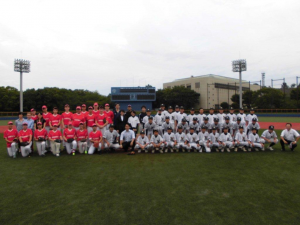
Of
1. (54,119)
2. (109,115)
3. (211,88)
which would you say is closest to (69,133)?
(54,119)

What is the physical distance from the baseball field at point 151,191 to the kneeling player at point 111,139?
1241mm

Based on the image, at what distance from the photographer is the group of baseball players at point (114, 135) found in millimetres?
7094

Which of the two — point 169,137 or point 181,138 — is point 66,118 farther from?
point 181,138

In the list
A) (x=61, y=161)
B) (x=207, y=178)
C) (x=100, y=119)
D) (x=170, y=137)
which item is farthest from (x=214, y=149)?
(x=61, y=161)

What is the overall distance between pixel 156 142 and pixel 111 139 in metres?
1.82

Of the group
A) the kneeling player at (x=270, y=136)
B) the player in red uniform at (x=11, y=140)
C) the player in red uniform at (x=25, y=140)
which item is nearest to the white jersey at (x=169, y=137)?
the kneeling player at (x=270, y=136)

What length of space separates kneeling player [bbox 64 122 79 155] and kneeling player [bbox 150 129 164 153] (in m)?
2.97

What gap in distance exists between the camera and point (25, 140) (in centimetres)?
691

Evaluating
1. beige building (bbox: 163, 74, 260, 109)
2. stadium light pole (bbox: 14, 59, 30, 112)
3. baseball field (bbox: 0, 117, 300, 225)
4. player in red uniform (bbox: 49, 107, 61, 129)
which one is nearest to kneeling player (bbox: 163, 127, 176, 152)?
baseball field (bbox: 0, 117, 300, 225)

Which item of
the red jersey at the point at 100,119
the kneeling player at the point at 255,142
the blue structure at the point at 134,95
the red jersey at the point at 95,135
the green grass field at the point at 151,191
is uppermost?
the blue structure at the point at 134,95

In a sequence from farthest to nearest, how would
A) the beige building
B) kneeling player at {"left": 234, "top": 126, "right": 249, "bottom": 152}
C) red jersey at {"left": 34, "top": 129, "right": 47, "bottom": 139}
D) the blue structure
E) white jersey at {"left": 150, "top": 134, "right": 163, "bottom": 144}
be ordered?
the beige building, the blue structure, white jersey at {"left": 150, "top": 134, "right": 163, "bottom": 144}, kneeling player at {"left": 234, "top": 126, "right": 249, "bottom": 152}, red jersey at {"left": 34, "top": 129, "right": 47, "bottom": 139}

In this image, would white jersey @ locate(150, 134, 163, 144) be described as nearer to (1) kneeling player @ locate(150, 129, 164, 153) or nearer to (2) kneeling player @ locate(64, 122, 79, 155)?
(1) kneeling player @ locate(150, 129, 164, 153)

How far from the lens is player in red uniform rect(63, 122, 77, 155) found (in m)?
7.21

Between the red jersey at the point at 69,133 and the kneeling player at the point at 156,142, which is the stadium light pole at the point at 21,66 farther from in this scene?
the kneeling player at the point at 156,142
